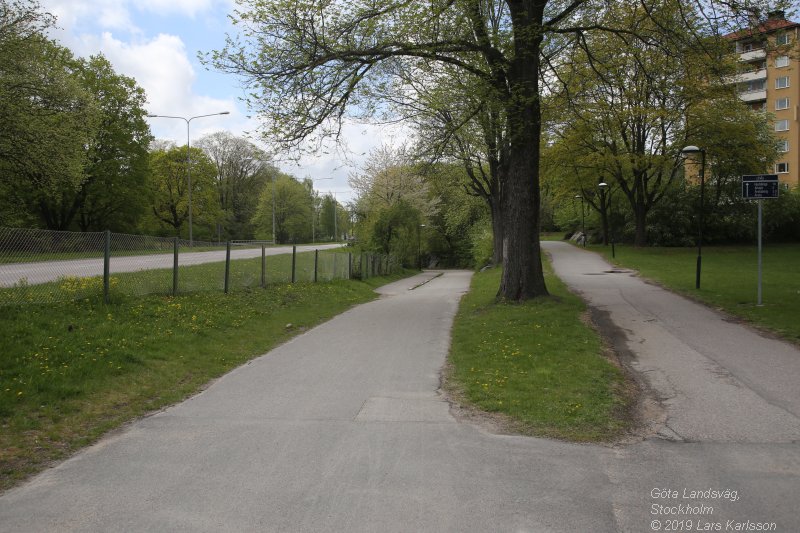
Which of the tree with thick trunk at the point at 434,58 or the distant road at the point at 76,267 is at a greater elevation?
the tree with thick trunk at the point at 434,58

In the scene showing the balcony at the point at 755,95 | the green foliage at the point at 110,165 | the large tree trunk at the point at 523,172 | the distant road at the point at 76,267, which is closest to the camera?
the distant road at the point at 76,267

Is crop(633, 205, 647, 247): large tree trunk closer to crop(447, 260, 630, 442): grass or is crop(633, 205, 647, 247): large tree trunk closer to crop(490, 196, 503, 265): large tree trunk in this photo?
crop(490, 196, 503, 265): large tree trunk

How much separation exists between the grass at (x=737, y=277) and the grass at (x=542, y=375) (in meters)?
→ 3.90

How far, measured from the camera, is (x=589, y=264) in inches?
1235

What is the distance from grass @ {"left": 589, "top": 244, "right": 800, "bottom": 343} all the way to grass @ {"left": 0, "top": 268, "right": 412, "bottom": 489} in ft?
32.9

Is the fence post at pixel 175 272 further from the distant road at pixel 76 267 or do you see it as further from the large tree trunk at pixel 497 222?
the large tree trunk at pixel 497 222

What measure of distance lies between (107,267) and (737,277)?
21.1 m

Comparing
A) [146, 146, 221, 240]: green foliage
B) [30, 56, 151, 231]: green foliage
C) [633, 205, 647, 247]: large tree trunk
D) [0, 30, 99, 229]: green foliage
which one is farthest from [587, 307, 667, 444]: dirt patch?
[146, 146, 221, 240]: green foliage

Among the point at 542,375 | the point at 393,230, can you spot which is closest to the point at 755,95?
the point at 393,230

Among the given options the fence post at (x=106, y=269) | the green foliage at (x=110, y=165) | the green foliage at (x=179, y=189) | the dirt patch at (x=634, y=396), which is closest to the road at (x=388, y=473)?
the dirt patch at (x=634, y=396)

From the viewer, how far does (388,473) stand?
443cm

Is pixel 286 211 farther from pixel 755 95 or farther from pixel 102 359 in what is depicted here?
pixel 102 359

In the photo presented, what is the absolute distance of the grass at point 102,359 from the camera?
548cm

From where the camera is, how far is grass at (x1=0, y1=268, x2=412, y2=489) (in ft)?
18.0
